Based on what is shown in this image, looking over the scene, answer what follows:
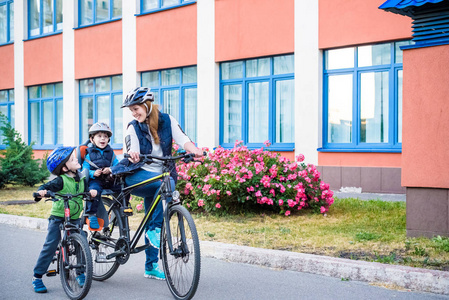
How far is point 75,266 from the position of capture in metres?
5.20

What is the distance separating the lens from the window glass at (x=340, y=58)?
14203mm

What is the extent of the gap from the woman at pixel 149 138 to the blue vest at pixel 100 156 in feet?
2.56

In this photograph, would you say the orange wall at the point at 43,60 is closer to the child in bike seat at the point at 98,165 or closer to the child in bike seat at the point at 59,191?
the child in bike seat at the point at 98,165

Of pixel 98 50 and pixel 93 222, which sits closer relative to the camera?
pixel 93 222

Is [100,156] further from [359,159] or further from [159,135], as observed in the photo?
[359,159]

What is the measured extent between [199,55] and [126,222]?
11.9 metres

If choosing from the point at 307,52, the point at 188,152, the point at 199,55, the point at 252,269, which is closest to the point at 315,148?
the point at 307,52

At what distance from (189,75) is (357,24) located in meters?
5.98

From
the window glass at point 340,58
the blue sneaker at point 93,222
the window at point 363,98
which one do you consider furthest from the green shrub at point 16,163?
the blue sneaker at point 93,222

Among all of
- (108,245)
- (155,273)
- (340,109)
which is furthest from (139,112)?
(340,109)

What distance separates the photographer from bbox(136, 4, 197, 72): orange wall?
17281 mm

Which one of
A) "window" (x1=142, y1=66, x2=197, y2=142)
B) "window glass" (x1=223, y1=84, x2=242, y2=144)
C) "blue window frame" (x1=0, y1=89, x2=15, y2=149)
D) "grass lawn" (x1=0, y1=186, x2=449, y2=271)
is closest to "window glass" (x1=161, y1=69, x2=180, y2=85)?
"window" (x1=142, y1=66, x2=197, y2=142)

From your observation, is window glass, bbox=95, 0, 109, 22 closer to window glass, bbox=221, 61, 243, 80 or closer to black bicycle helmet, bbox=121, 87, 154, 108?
window glass, bbox=221, 61, 243, 80

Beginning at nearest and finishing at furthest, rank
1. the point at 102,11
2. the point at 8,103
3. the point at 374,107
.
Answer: the point at 374,107
the point at 102,11
the point at 8,103
